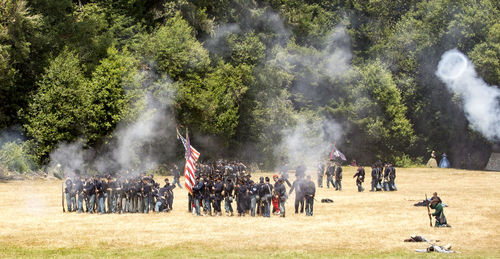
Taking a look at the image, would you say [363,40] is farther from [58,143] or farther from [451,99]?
[58,143]

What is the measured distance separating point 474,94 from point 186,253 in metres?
55.0

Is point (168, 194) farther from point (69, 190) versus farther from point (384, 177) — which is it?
point (384, 177)

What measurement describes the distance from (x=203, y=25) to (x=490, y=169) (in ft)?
109

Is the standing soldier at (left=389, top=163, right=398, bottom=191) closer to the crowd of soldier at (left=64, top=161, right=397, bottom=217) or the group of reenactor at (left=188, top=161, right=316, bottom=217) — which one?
the crowd of soldier at (left=64, top=161, right=397, bottom=217)

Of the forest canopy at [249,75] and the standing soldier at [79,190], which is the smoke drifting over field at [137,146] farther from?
the standing soldier at [79,190]

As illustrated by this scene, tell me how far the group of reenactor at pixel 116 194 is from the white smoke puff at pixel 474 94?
4480cm

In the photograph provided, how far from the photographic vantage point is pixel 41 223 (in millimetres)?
29844

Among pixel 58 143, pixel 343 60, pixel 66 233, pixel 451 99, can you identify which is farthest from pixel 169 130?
pixel 66 233

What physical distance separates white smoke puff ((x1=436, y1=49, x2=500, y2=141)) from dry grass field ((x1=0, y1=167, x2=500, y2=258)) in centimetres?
3148

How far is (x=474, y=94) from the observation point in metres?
72.1

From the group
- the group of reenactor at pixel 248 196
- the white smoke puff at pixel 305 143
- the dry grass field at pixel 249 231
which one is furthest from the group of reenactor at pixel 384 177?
the white smoke puff at pixel 305 143

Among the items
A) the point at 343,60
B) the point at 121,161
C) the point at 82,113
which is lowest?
the point at 121,161

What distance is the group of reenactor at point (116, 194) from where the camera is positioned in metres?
33.7

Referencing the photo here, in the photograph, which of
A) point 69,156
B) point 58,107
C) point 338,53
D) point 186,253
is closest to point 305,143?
point 338,53
